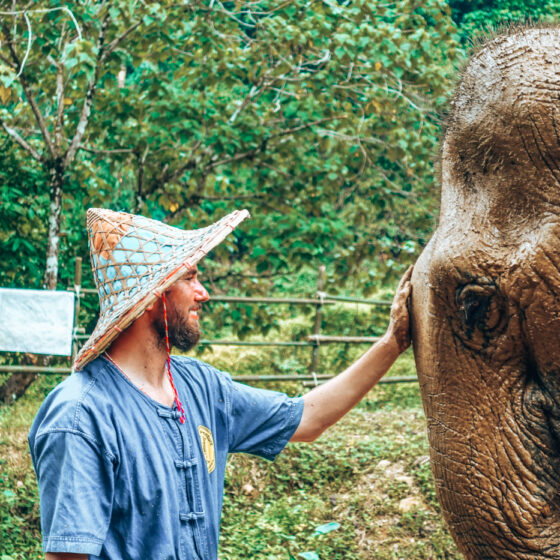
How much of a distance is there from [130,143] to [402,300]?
4.87 m

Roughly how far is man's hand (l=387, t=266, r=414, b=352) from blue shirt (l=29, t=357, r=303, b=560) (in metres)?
0.64

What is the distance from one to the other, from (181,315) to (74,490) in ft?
1.81

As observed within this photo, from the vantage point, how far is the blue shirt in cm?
167

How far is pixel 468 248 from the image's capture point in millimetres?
1414

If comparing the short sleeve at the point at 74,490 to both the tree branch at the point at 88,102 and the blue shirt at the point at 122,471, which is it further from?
the tree branch at the point at 88,102

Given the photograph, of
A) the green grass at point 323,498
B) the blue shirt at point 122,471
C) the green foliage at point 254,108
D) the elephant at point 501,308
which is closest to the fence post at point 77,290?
the green foliage at point 254,108

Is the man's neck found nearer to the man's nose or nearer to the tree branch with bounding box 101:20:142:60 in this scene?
the man's nose

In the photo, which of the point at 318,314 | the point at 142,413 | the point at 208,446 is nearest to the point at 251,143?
the point at 318,314

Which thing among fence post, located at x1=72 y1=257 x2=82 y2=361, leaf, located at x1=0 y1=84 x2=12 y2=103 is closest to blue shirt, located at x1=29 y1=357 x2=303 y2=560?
leaf, located at x1=0 y1=84 x2=12 y2=103

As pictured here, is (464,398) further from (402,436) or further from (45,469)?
(402,436)

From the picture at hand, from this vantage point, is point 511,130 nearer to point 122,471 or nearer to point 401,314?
point 401,314

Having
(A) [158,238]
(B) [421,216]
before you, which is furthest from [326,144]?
(A) [158,238]

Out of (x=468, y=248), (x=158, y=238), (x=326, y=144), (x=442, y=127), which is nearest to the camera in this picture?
(x=468, y=248)

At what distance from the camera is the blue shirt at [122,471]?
65.7 inches
